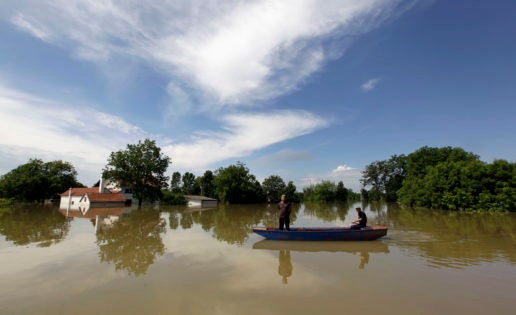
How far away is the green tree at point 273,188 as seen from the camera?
83.8m

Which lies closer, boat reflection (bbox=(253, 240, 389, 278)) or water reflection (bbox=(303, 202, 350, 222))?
boat reflection (bbox=(253, 240, 389, 278))

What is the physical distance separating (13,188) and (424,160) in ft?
290

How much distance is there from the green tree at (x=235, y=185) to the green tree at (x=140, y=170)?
61.6ft

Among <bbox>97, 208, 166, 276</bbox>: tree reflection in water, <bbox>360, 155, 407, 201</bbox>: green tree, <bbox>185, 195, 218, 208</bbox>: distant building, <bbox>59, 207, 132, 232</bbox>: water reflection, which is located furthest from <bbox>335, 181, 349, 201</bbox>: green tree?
<bbox>97, 208, 166, 276</bbox>: tree reflection in water

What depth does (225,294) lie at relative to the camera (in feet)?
22.3

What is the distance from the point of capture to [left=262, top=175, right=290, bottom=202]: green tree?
83.8 metres

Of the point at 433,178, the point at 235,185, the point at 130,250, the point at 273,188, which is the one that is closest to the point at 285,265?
the point at 130,250

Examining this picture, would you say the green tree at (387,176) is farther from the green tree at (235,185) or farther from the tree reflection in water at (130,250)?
the tree reflection in water at (130,250)

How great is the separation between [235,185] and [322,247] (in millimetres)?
57291

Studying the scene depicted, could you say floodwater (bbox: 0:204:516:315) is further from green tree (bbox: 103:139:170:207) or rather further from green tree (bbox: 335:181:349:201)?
green tree (bbox: 335:181:349:201)

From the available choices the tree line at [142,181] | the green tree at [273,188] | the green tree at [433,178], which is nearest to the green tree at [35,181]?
the tree line at [142,181]

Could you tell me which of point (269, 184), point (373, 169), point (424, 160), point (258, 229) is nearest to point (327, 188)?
point (373, 169)

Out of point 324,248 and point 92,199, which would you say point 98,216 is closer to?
point 92,199

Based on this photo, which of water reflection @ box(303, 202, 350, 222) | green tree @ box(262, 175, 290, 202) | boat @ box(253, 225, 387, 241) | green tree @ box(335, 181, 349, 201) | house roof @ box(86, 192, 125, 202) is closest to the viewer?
boat @ box(253, 225, 387, 241)
